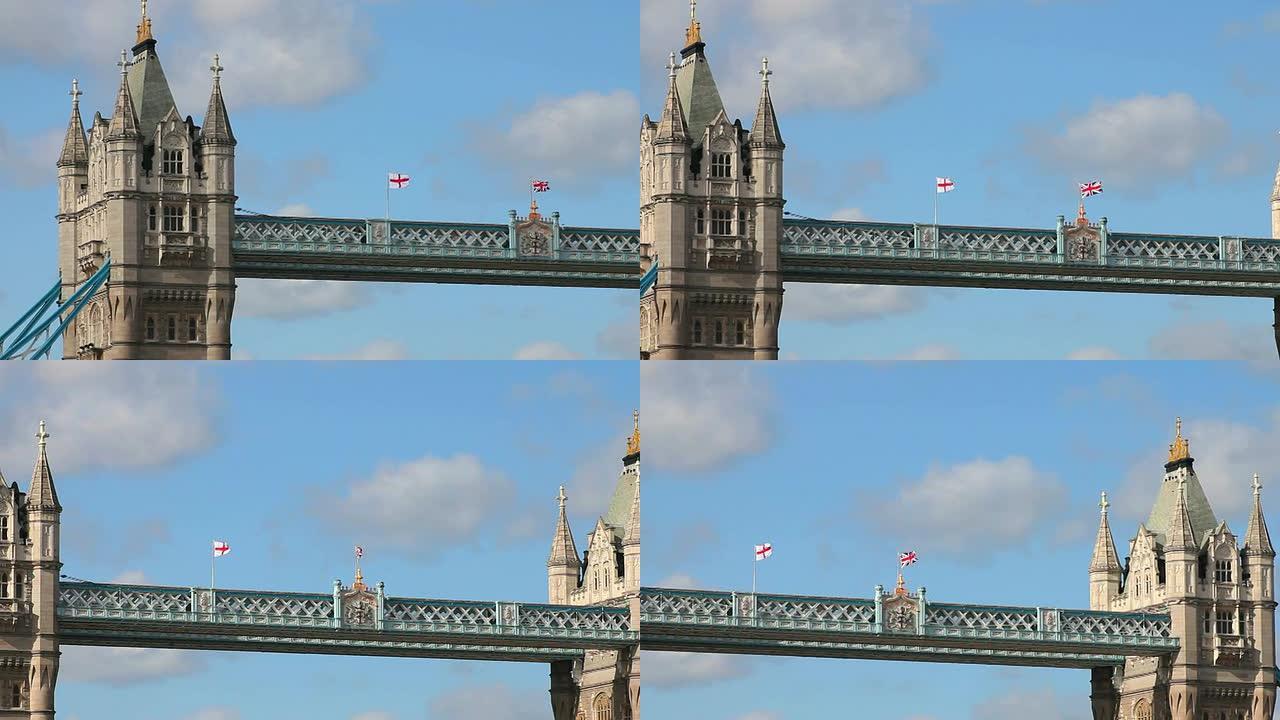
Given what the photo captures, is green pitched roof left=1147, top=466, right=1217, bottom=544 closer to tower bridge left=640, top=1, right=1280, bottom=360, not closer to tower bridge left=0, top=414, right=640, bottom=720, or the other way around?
tower bridge left=640, top=1, right=1280, bottom=360

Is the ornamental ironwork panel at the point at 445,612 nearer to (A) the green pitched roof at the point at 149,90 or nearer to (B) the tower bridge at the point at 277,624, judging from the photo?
(B) the tower bridge at the point at 277,624

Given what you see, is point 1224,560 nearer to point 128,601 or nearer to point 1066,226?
point 1066,226

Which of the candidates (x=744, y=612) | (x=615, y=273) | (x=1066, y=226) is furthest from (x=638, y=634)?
(x=1066, y=226)

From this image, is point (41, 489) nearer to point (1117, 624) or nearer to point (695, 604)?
point (695, 604)

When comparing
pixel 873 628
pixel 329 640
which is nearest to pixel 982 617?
pixel 873 628

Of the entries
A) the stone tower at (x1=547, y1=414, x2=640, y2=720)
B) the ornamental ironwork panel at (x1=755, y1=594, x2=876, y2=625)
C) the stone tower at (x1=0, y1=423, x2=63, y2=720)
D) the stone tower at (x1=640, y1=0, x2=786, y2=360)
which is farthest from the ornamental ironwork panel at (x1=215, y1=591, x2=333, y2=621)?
the stone tower at (x1=640, y1=0, x2=786, y2=360)

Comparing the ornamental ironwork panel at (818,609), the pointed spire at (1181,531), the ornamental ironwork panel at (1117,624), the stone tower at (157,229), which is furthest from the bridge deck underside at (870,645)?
the stone tower at (157,229)
